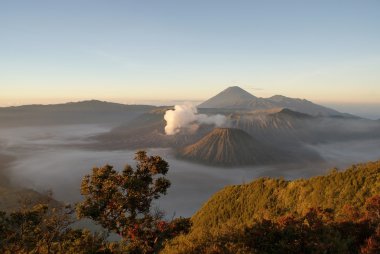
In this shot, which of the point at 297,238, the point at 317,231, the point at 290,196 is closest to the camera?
the point at 297,238

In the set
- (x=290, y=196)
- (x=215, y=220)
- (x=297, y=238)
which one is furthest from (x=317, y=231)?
(x=215, y=220)

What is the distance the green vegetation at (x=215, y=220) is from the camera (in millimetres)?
14898

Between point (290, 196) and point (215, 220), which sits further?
point (215, 220)

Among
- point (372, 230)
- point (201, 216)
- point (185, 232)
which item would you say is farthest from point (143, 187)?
point (201, 216)

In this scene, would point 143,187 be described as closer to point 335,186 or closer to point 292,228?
point 292,228

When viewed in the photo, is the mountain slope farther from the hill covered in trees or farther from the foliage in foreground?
the foliage in foreground

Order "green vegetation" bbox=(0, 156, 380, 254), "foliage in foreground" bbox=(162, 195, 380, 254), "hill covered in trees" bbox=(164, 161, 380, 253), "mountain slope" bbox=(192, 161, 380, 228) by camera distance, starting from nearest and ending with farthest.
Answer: "foliage in foreground" bbox=(162, 195, 380, 254), "hill covered in trees" bbox=(164, 161, 380, 253), "green vegetation" bbox=(0, 156, 380, 254), "mountain slope" bbox=(192, 161, 380, 228)

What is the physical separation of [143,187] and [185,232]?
464cm

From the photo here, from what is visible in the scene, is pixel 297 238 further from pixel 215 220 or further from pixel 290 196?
pixel 215 220

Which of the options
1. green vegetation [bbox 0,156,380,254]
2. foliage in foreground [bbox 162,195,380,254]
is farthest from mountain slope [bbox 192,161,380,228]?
foliage in foreground [bbox 162,195,380,254]

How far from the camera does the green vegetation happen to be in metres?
14.9

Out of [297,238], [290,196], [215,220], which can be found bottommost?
[215,220]

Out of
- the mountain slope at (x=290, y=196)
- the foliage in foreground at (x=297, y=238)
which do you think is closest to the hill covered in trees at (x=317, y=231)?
the foliage in foreground at (x=297, y=238)

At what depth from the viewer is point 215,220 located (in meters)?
42.4
